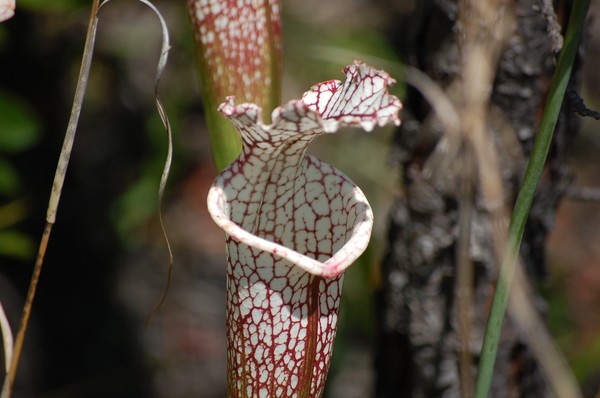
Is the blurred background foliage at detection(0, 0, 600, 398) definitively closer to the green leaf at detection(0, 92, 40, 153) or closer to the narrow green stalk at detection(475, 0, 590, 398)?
the green leaf at detection(0, 92, 40, 153)

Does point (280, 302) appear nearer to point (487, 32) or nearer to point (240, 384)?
point (240, 384)

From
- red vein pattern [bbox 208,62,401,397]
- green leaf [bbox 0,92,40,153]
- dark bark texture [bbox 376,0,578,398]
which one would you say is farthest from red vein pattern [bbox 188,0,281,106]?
green leaf [bbox 0,92,40,153]

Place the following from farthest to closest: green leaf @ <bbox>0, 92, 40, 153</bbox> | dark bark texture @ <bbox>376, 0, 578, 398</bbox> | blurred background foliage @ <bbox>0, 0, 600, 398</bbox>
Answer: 1. blurred background foliage @ <bbox>0, 0, 600, 398</bbox>
2. green leaf @ <bbox>0, 92, 40, 153</bbox>
3. dark bark texture @ <bbox>376, 0, 578, 398</bbox>

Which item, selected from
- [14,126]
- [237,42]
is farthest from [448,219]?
[14,126]

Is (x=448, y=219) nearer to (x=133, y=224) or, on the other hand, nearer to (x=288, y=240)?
(x=288, y=240)

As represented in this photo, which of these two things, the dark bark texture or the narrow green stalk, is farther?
the dark bark texture

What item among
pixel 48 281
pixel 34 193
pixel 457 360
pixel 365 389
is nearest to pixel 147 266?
pixel 48 281
